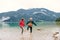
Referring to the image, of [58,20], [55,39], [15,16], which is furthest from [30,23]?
[15,16]

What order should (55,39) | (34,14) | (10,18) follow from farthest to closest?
(34,14), (10,18), (55,39)

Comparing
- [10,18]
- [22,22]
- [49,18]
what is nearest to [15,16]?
[10,18]

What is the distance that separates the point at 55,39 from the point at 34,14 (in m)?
81.9

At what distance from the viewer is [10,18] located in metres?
93.4

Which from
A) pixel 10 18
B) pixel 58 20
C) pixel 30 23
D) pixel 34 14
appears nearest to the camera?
pixel 30 23

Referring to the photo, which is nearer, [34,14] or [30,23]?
[30,23]

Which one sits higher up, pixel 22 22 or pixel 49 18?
pixel 22 22

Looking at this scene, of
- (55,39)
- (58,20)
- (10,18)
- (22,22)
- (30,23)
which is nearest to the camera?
(55,39)

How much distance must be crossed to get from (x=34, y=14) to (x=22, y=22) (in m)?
77.8

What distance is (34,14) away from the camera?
330 feet

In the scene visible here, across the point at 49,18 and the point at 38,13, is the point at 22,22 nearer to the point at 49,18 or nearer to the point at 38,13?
the point at 49,18

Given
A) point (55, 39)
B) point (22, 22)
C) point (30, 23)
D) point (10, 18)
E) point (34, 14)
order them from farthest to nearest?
point (34, 14)
point (10, 18)
point (22, 22)
point (30, 23)
point (55, 39)

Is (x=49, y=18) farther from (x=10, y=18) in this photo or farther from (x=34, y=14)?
(x=10, y=18)

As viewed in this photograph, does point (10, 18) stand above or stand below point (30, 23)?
below
